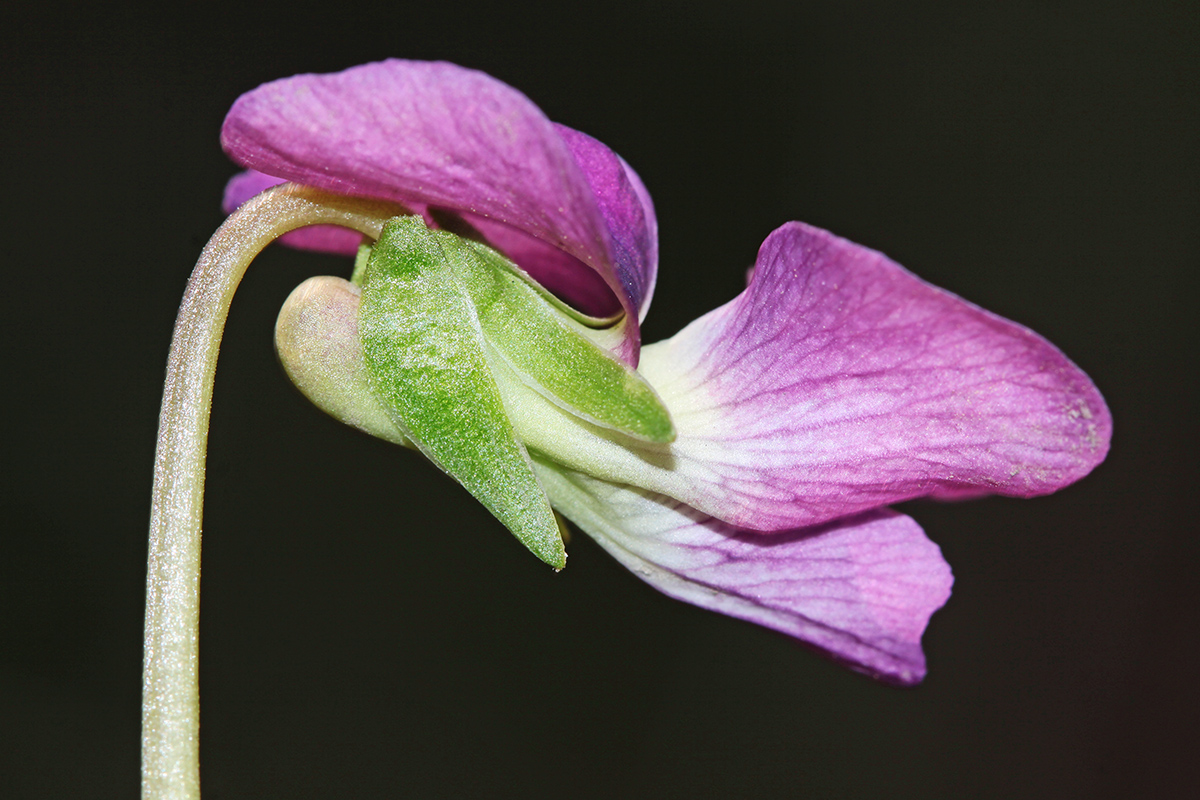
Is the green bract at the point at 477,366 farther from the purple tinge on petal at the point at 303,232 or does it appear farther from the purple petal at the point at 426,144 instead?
the purple tinge on petal at the point at 303,232

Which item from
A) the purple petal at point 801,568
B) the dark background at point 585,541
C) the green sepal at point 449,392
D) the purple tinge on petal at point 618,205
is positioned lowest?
the dark background at point 585,541

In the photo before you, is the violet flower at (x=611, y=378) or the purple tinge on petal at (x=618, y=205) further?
the purple tinge on petal at (x=618, y=205)

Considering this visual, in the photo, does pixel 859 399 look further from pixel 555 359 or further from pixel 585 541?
pixel 585 541

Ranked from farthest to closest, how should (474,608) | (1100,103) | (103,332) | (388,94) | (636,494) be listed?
1. (1100,103)
2. (474,608)
3. (103,332)
4. (636,494)
5. (388,94)

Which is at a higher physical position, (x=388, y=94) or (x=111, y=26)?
(x=388, y=94)

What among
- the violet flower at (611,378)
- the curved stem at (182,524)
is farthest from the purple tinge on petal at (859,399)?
the curved stem at (182,524)

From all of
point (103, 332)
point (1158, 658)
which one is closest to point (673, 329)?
point (103, 332)

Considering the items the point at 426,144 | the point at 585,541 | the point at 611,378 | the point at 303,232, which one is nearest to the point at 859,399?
the point at 611,378

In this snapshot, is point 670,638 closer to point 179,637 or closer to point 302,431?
point 302,431
